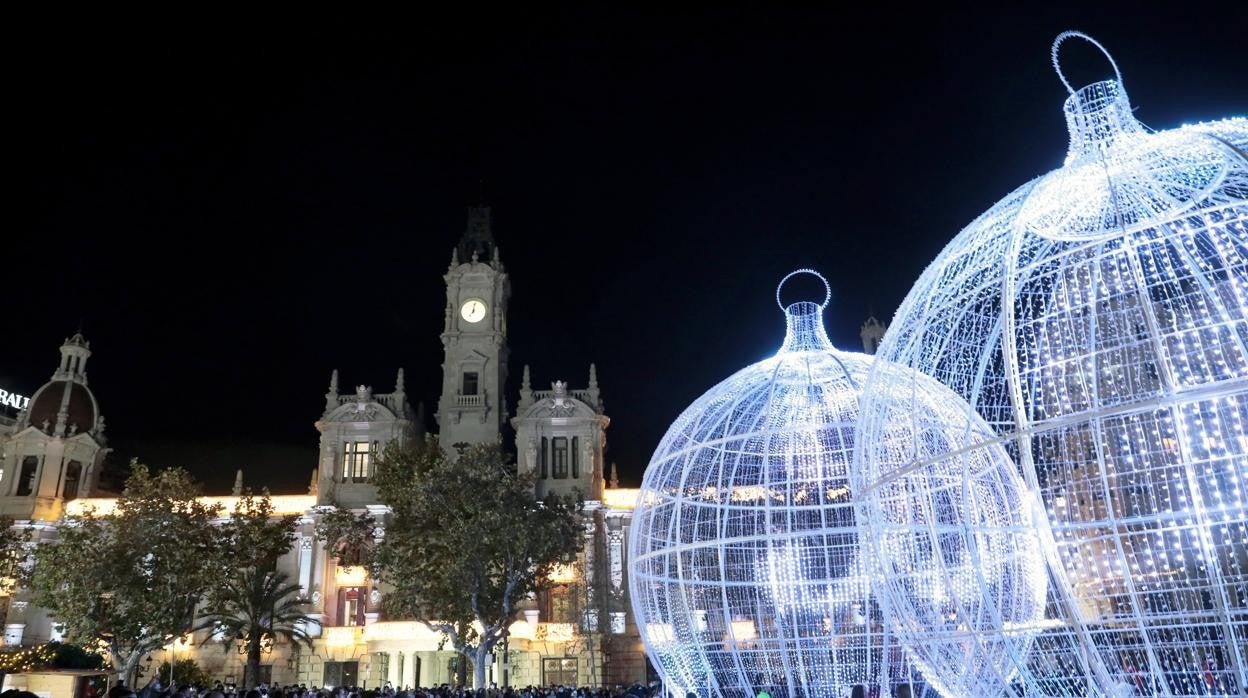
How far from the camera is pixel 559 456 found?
156 ft

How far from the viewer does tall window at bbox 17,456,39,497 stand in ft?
162

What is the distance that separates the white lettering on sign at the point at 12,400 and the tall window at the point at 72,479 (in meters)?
10.2

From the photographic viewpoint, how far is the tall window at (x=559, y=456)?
154 feet

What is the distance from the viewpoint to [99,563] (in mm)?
33031

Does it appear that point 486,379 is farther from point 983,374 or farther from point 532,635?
point 983,374

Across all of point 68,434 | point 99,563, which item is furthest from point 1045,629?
point 68,434

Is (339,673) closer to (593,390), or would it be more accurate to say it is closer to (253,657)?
(253,657)

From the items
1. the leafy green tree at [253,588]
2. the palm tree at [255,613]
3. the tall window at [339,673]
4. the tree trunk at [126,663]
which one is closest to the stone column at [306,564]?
the palm tree at [255,613]

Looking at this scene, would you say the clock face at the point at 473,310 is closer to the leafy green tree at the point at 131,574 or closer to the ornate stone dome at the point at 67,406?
the leafy green tree at the point at 131,574

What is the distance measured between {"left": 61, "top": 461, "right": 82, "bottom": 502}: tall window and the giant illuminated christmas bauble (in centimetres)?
4644

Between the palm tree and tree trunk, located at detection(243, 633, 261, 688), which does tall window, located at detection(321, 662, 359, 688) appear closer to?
the palm tree

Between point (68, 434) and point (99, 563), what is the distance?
23.3 m

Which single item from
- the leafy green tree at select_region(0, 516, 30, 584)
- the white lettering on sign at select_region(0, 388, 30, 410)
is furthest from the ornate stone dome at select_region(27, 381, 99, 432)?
the leafy green tree at select_region(0, 516, 30, 584)

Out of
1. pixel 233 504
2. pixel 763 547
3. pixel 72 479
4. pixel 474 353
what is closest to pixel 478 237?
pixel 474 353
